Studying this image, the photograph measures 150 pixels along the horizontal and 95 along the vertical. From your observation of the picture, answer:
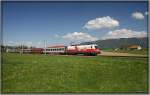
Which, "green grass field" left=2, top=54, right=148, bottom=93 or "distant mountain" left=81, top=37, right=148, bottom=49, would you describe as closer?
"green grass field" left=2, top=54, right=148, bottom=93

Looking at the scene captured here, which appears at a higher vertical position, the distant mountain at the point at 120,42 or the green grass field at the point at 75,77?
the distant mountain at the point at 120,42

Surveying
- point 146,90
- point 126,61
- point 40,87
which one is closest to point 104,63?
point 126,61

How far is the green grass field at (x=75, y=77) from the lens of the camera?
19.0ft

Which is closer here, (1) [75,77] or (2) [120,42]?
(1) [75,77]

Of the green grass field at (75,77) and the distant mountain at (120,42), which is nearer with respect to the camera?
the green grass field at (75,77)

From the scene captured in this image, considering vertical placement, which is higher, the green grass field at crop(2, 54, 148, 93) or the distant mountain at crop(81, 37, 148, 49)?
the distant mountain at crop(81, 37, 148, 49)

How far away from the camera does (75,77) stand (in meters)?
6.16

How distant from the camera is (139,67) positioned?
20.3 ft

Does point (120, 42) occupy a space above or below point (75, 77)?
above

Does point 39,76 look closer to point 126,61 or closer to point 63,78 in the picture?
point 63,78

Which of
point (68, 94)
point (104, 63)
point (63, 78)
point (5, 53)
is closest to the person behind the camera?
point (68, 94)

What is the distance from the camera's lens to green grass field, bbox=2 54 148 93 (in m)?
5.78

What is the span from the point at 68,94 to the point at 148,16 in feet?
8.03

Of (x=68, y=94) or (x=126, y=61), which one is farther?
(x=126, y=61)
